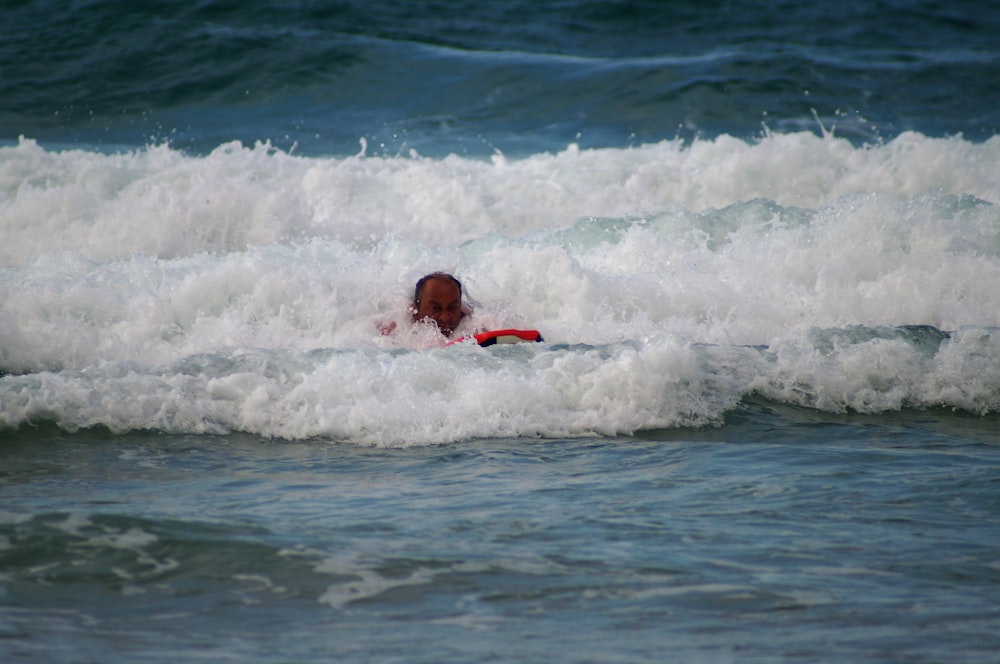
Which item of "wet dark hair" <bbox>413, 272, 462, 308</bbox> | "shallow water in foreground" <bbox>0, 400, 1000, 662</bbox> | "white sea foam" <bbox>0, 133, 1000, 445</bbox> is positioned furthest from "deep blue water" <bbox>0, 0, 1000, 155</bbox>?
"shallow water in foreground" <bbox>0, 400, 1000, 662</bbox>

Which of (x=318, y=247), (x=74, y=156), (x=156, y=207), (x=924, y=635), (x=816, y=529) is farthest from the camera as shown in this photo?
(x=74, y=156)

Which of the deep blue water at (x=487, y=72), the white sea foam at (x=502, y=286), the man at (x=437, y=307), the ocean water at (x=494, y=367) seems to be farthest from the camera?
the deep blue water at (x=487, y=72)

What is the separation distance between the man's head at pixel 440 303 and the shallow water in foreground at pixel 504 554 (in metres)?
2.13

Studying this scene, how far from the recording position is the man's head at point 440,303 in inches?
275

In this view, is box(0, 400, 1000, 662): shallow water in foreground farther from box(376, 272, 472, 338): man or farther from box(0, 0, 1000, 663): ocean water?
box(376, 272, 472, 338): man

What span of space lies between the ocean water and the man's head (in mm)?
225

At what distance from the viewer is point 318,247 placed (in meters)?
8.91

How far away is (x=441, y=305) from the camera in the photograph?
702cm

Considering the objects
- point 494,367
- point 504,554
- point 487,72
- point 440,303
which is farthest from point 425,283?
point 487,72

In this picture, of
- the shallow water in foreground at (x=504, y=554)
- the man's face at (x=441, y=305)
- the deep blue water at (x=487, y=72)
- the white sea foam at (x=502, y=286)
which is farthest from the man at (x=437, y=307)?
the deep blue water at (x=487, y=72)

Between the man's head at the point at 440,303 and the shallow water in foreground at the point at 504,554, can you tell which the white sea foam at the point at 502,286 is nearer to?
the man's head at the point at 440,303

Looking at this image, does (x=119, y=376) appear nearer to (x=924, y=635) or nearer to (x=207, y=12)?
(x=924, y=635)

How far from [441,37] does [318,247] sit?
10371mm

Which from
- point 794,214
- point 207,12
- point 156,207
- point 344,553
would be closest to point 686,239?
point 794,214
